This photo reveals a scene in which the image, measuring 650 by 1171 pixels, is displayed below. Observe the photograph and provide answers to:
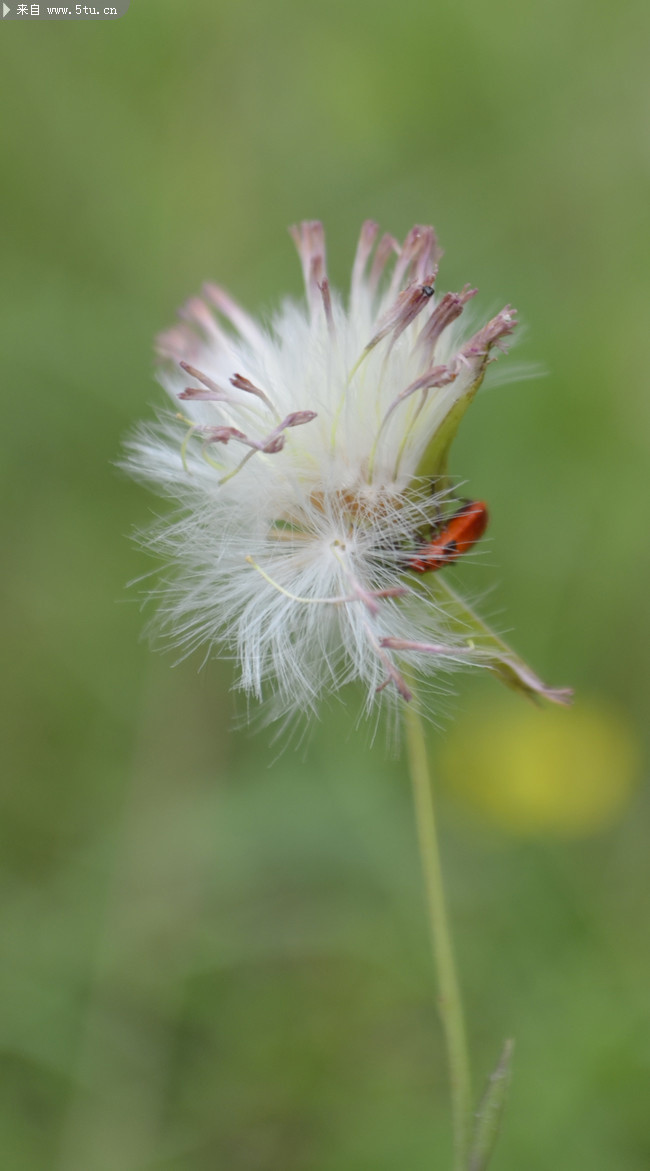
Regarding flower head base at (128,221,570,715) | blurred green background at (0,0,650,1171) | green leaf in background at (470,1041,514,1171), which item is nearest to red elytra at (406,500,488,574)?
flower head base at (128,221,570,715)

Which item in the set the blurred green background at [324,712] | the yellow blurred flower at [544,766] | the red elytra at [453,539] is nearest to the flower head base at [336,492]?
Answer: the red elytra at [453,539]

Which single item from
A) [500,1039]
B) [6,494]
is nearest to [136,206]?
[6,494]

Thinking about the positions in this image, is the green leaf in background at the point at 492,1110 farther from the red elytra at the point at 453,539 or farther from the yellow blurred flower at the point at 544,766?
the yellow blurred flower at the point at 544,766

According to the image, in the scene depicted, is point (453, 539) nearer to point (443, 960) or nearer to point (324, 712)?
point (443, 960)

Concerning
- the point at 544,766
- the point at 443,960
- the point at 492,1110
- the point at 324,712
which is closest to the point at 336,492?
the point at 443,960

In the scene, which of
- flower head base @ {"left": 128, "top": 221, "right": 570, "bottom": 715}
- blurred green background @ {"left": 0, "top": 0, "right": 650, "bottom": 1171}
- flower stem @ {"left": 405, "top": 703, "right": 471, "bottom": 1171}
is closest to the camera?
flower stem @ {"left": 405, "top": 703, "right": 471, "bottom": 1171}

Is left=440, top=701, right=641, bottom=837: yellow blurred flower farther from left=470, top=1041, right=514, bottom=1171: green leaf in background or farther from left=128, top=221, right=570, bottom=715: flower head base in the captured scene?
left=470, top=1041, right=514, bottom=1171: green leaf in background
